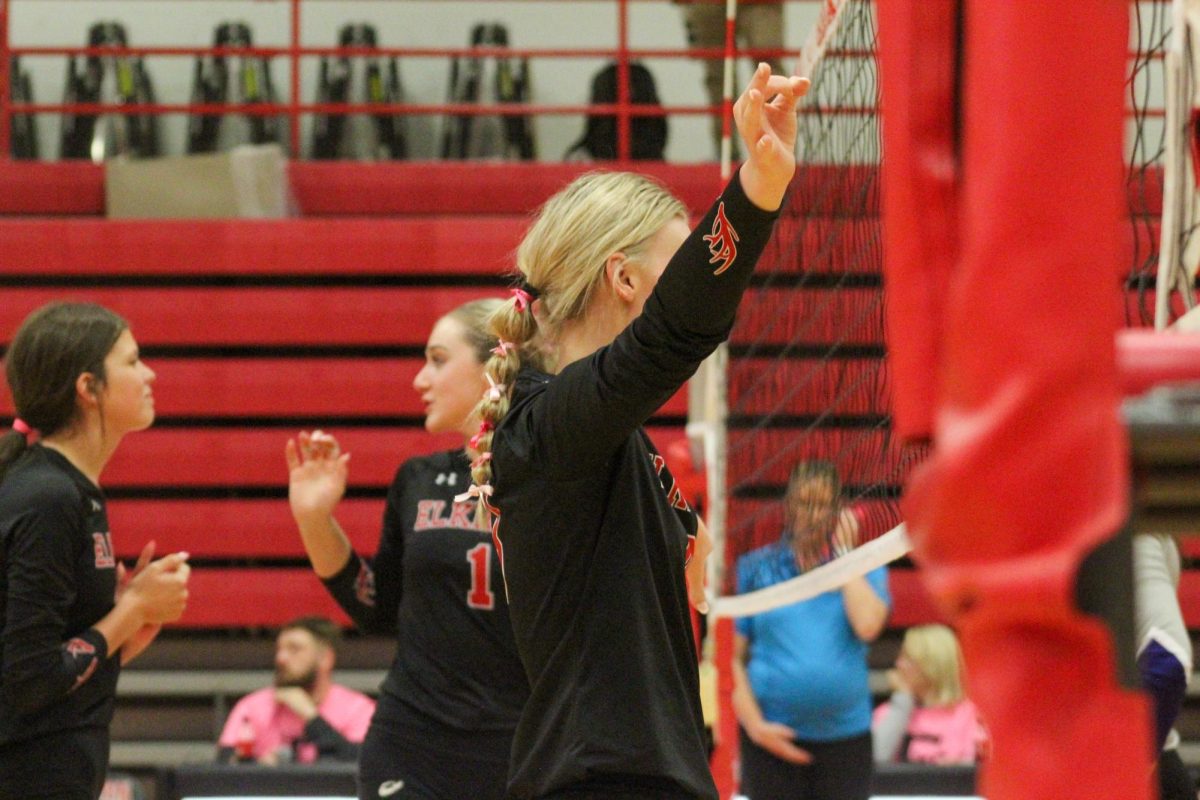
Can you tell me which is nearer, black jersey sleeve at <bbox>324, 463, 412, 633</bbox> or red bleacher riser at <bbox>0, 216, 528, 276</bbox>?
black jersey sleeve at <bbox>324, 463, 412, 633</bbox>

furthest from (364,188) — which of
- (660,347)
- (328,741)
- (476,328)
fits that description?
(660,347)

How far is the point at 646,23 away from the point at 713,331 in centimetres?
816

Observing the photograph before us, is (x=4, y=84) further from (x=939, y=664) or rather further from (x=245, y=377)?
(x=939, y=664)

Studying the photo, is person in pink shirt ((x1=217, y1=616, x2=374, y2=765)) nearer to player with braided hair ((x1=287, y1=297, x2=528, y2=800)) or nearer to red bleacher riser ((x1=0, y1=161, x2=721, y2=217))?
red bleacher riser ((x1=0, y1=161, x2=721, y2=217))

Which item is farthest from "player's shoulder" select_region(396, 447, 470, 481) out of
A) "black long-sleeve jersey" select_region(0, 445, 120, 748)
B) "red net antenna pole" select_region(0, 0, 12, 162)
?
"red net antenna pole" select_region(0, 0, 12, 162)

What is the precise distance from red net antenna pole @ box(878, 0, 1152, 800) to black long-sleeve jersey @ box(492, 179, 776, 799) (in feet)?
2.96

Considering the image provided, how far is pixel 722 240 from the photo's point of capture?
148 centimetres

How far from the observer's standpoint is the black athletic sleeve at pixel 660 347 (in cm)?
149

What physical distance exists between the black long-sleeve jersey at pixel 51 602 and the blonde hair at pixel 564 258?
1.06m

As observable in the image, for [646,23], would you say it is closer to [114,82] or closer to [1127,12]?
[114,82]

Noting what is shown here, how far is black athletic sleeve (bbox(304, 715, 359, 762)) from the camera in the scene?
5.61m

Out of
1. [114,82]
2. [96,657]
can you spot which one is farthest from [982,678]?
[114,82]

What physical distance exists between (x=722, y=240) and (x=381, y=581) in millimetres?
2131

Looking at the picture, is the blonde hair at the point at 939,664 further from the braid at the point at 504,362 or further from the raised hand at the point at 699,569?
the braid at the point at 504,362
